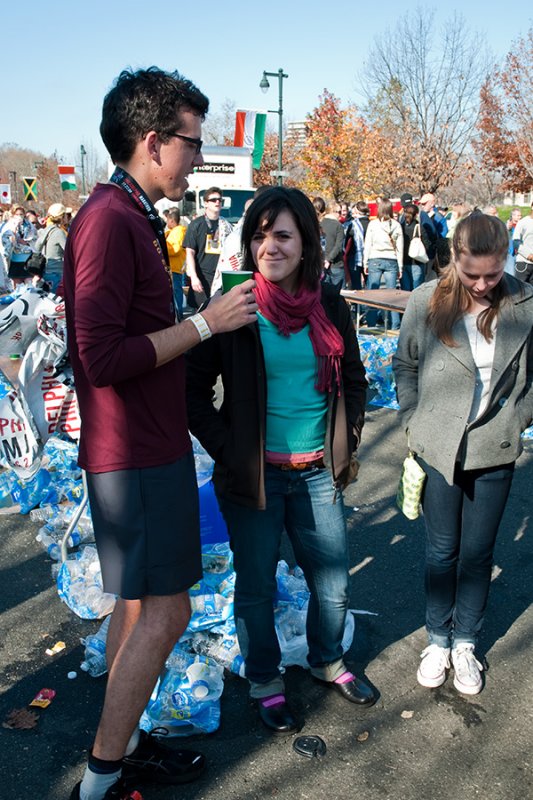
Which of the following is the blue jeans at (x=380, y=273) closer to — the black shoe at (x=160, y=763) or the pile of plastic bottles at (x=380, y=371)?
the pile of plastic bottles at (x=380, y=371)

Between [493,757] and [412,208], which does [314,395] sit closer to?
[493,757]

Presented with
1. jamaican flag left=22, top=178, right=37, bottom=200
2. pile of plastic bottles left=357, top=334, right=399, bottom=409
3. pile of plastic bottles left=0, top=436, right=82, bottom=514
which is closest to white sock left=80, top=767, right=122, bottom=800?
pile of plastic bottles left=0, top=436, right=82, bottom=514

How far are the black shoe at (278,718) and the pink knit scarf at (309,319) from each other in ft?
Result: 3.91

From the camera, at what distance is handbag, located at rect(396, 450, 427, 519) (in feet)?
8.92

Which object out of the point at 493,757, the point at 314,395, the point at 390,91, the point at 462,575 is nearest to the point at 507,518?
the point at 462,575

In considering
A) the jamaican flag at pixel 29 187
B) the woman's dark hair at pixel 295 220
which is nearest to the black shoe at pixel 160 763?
the woman's dark hair at pixel 295 220

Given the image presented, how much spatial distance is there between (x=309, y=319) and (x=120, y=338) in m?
0.79

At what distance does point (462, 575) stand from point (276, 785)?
1.04 metres

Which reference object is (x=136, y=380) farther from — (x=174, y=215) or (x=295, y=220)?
(x=174, y=215)

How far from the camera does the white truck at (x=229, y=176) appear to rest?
67.2ft

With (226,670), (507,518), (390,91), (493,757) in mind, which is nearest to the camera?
(493,757)

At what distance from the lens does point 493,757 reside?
8.13ft

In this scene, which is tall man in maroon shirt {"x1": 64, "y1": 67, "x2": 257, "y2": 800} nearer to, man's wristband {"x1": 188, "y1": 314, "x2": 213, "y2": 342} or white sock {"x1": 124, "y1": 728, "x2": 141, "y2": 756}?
man's wristband {"x1": 188, "y1": 314, "x2": 213, "y2": 342}

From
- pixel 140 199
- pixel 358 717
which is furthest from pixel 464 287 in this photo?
pixel 358 717
